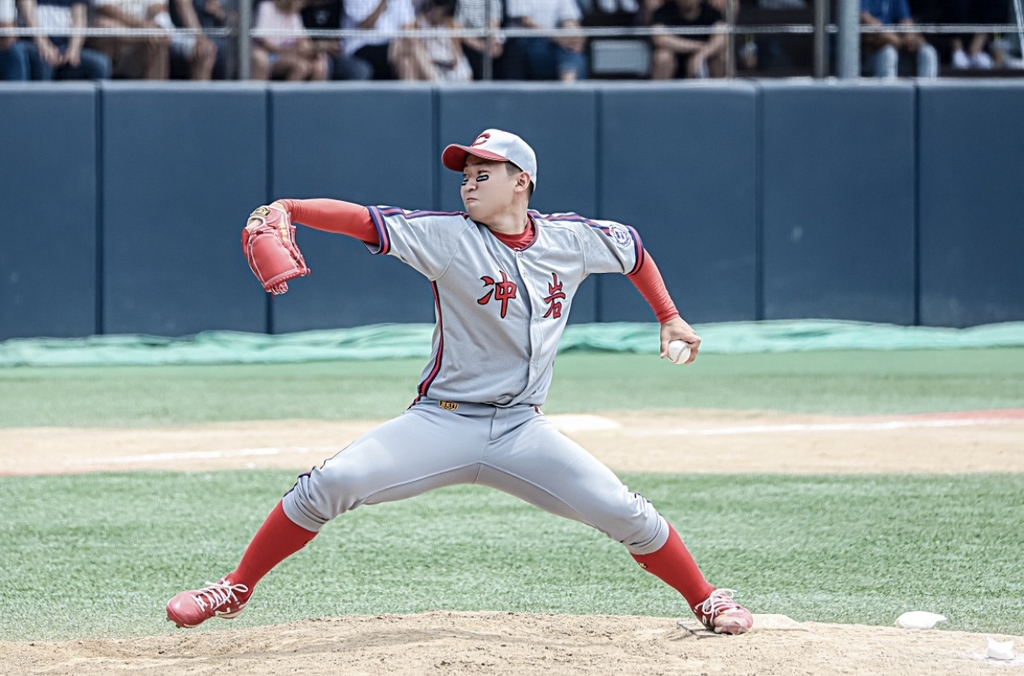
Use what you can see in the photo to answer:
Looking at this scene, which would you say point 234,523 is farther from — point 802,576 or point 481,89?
point 481,89

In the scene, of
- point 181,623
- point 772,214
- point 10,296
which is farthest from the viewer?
point 772,214

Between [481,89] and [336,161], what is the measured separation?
140cm

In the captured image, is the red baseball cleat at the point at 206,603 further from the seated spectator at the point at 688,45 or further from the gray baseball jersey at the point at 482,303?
the seated spectator at the point at 688,45

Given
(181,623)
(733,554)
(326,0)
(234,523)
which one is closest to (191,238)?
(326,0)

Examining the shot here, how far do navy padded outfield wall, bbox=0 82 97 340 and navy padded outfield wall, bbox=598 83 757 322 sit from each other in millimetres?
4412

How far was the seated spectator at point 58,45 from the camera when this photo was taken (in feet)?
37.7

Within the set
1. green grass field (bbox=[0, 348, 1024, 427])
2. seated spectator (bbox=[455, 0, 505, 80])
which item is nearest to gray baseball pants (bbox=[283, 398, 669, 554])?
green grass field (bbox=[0, 348, 1024, 427])

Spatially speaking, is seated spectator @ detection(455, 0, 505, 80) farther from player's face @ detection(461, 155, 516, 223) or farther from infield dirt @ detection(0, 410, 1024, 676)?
infield dirt @ detection(0, 410, 1024, 676)

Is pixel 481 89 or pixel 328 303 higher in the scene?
pixel 481 89

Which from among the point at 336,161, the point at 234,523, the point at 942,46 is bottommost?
the point at 234,523

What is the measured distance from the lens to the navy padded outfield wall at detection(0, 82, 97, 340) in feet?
37.9

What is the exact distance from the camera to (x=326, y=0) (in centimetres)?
1204

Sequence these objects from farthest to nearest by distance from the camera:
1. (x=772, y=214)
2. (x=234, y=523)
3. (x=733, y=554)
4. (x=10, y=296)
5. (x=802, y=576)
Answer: (x=772, y=214) < (x=10, y=296) < (x=234, y=523) < (x=733, y=554) < (x=802, y=576)

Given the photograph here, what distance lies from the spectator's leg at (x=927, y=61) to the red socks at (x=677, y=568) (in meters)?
9.82
